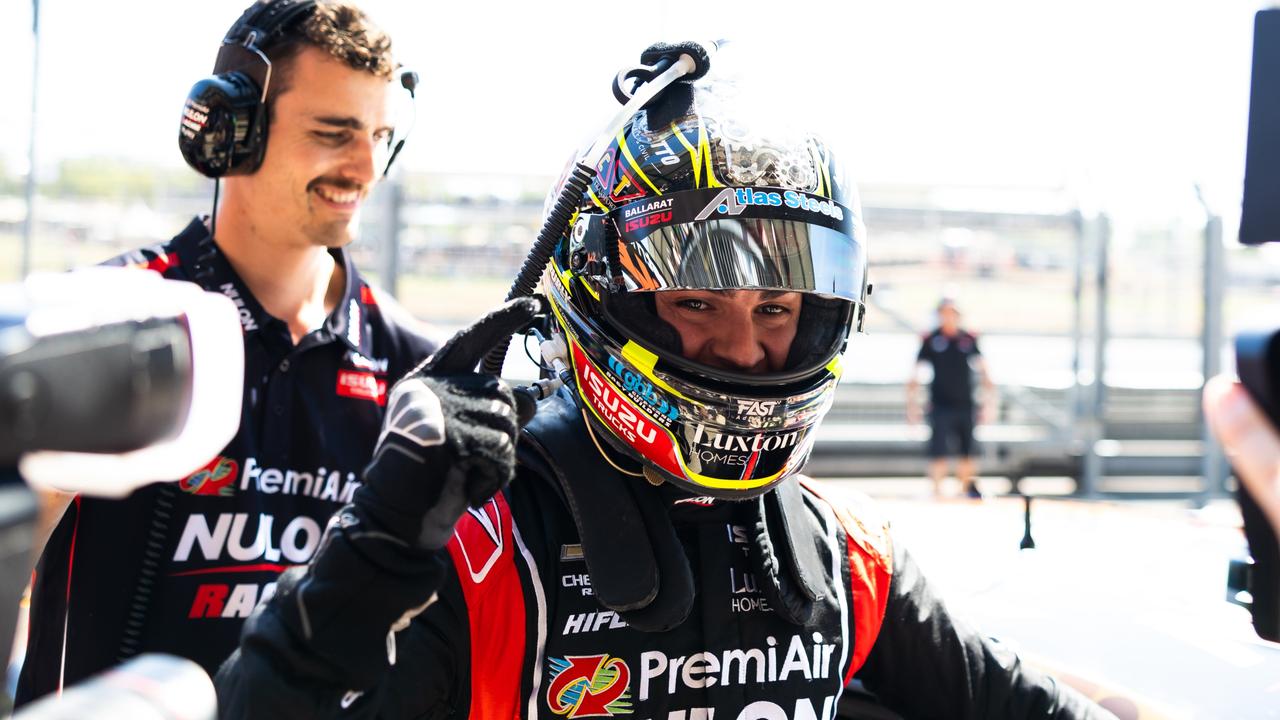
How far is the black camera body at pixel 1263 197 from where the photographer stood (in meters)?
1.23

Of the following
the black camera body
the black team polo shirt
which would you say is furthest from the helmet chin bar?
the black team polo shirt

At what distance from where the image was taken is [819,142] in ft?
6.52

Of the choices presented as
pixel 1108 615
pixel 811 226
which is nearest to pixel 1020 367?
pixel 1108 615

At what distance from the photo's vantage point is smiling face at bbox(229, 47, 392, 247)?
2439 millimetres

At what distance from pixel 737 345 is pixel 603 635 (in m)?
0.52

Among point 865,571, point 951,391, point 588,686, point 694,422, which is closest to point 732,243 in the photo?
point 694,422

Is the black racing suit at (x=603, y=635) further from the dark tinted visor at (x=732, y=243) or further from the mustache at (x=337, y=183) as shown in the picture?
the mustache at (x=337, y=183)

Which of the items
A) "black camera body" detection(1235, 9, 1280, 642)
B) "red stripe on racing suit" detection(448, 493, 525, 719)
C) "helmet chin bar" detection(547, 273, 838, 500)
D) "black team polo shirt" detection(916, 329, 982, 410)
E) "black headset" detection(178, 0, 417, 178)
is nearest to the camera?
"black camera body" detection(1235, 9, 1280, 642)

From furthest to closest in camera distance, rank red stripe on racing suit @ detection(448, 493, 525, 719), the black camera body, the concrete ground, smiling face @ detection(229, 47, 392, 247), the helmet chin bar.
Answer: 1. smiling face @ detection(229, 47, 392, 247)
2. the concrete ground
3. the helmet chin bar
4. red stripe on racing suit @ detection(448, 493, 525, 719)
5. the black camera body

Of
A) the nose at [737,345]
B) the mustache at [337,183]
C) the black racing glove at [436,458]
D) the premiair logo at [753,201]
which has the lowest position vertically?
the black racing glove at [436,458]

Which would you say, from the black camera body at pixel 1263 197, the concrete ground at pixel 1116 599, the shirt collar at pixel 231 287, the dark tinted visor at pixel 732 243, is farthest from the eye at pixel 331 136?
the black camera body at pixel 1263 197

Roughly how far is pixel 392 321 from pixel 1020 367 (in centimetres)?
778

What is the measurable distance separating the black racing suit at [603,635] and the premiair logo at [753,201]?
0.43m

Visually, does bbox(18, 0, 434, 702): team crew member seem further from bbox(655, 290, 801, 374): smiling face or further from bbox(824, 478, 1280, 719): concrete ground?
bbox(824, 478, 1280, 719): concrete ground
